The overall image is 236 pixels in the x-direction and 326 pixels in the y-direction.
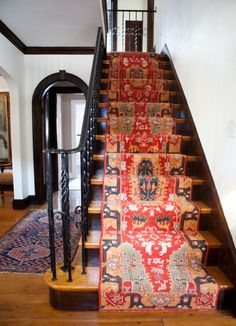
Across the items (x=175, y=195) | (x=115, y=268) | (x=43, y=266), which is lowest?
(x=43, y=266)

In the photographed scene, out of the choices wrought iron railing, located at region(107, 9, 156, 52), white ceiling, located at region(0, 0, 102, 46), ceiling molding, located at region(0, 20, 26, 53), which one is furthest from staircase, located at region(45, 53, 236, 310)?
wrought iron railing, located at region(107, 9, 156, 52)

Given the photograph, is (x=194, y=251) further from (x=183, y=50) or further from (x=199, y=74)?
(x=183, y=50)

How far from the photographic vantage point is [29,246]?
99.2 inches

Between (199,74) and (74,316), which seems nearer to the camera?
(74,316)

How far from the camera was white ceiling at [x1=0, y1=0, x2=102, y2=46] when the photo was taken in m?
2.58

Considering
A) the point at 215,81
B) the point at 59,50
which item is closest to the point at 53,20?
the point at 59,50

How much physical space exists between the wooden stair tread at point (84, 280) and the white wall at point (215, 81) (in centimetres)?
29

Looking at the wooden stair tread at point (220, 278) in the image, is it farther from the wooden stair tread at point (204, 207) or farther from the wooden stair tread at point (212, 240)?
the wooden stair tread at point (204, 207)

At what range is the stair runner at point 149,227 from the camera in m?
1.51

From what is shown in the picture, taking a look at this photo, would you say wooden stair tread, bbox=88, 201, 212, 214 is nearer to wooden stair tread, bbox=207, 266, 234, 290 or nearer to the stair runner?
the stair runner

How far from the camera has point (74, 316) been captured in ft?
4.87

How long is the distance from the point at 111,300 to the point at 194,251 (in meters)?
0.67

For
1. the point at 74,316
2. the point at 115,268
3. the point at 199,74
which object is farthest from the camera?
the point at 199,74

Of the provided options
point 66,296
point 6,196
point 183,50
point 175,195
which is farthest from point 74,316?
point 6,196
